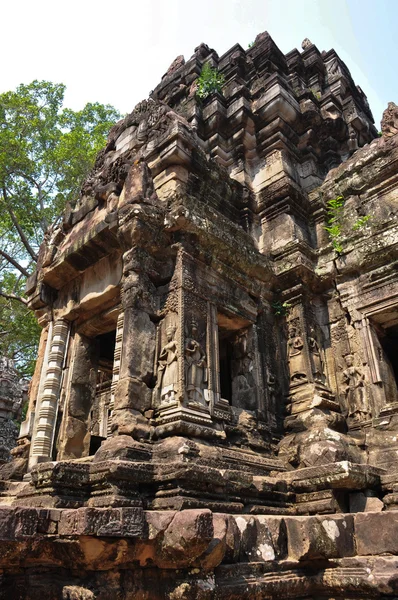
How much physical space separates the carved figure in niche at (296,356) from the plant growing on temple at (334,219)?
1.74 metres

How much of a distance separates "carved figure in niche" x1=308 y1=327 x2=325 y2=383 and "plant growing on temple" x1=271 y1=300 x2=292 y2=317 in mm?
504

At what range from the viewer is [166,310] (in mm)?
6156

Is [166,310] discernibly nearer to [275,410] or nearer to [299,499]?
[275,410]

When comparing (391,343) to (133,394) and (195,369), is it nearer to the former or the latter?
(195,369)

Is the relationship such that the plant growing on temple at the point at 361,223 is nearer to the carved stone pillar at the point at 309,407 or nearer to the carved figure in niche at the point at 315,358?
the carved stone pillar at the point at 309,407

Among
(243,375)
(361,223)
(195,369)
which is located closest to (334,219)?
(361,223)

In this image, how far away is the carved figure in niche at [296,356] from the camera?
7168mm

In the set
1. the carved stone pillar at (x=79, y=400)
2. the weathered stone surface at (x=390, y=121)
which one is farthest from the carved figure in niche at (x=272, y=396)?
the weathered stone surface at (x=390, y=121)

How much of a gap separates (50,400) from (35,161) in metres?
12.8

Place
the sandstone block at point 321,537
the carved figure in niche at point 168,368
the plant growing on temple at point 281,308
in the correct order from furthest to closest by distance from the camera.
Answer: the plant growing on temple at point 281,308 → the carved figure in niche at point 168,368 → the sandstone block at point 321,537

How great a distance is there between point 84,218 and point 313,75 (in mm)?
8319

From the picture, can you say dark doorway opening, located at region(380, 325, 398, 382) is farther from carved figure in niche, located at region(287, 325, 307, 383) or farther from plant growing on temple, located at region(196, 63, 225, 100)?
plant growing on temple, located at region(196, 63, 225, 100)

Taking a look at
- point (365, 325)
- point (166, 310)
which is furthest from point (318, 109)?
point (166, 310)

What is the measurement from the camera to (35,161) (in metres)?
17.4
